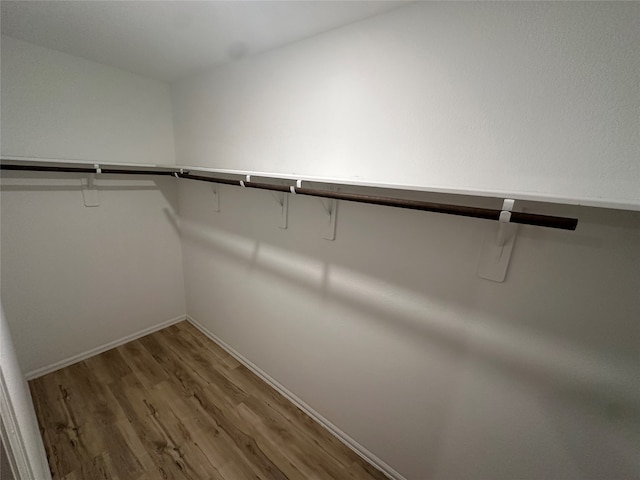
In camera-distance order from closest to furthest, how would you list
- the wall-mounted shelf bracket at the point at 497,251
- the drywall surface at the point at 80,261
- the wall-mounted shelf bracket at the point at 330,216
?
1. the wall-mounted shelf bracket at the point at 497,251
2. the wall-mounted shelf bracket at the point at 330,216
3. the drywall surface at the point at 80,261

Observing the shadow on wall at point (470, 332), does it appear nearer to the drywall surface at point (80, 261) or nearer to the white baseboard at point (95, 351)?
the drywall surface at point (80, 261)

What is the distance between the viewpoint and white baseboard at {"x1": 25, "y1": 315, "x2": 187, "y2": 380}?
6.31 ft

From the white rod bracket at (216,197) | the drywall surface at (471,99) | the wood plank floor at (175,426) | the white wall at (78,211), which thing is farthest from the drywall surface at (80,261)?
the drywall surface at (471,99)

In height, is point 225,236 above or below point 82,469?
above

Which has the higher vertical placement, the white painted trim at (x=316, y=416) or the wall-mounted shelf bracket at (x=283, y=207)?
the wall-mounted shelf bracket at (x=283, y=207)

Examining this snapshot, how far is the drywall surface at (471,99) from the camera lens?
0.73 metres

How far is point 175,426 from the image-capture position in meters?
1.64

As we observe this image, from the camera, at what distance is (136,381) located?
195 centimetres

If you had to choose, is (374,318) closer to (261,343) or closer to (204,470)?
(261,343)

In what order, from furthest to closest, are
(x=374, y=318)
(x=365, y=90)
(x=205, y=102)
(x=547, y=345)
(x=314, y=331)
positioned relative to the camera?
(x=205, y=102)
(x=314, y=331)
(x=374, y=318)
(x=365, y=90)
(x=547, y=345)

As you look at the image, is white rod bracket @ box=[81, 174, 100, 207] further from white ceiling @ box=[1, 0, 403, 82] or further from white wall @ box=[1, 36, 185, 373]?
white ceiling @ box=[1, 0, 403, 82]

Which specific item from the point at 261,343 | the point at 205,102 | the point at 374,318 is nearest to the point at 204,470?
the point at 261,343

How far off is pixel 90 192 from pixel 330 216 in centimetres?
190

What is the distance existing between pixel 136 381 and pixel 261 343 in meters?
1.00
